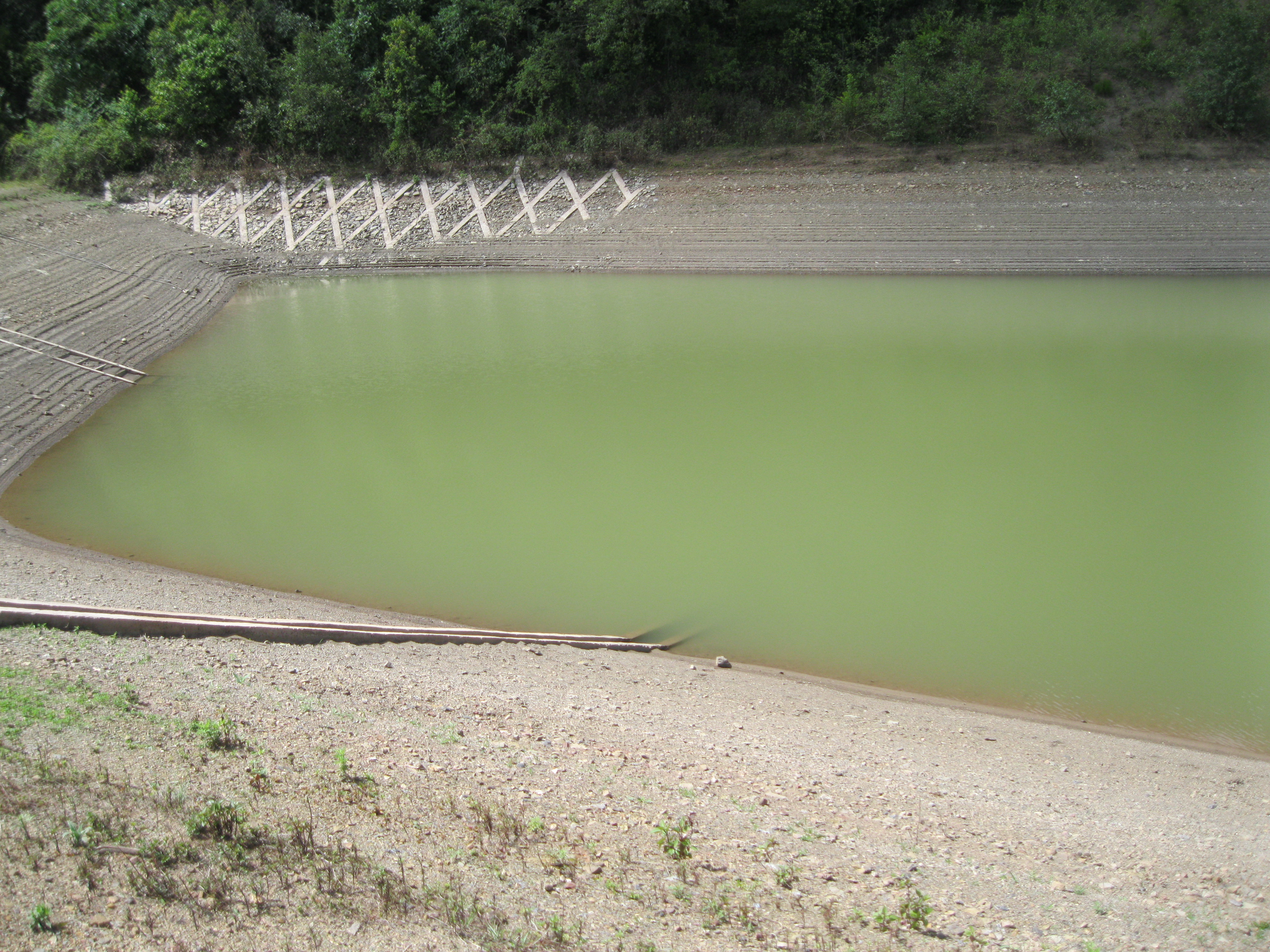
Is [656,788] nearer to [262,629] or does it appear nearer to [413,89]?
[262,629]

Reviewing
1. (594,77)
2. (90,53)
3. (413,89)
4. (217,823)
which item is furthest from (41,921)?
(90,53)

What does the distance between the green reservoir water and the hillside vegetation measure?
5.66 metres

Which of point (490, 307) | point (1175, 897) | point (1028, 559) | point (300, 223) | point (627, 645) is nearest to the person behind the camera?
point (1175, 897)

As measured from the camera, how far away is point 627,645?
6.89 m

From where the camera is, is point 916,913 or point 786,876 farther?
point 786,876

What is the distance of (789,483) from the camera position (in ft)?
30.8

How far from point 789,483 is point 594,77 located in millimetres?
17240

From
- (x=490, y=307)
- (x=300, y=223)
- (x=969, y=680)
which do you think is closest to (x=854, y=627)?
(x=969, y=680)

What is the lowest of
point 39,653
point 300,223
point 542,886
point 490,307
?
point 542,886

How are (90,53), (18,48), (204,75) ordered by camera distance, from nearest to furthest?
(204,75) < (90,53) < (18,48)

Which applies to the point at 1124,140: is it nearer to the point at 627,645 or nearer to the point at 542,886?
the point at 627,645

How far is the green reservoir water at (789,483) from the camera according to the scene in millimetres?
6926

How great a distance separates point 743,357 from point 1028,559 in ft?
21.0

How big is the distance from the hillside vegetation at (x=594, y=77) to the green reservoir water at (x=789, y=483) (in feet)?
18.6
